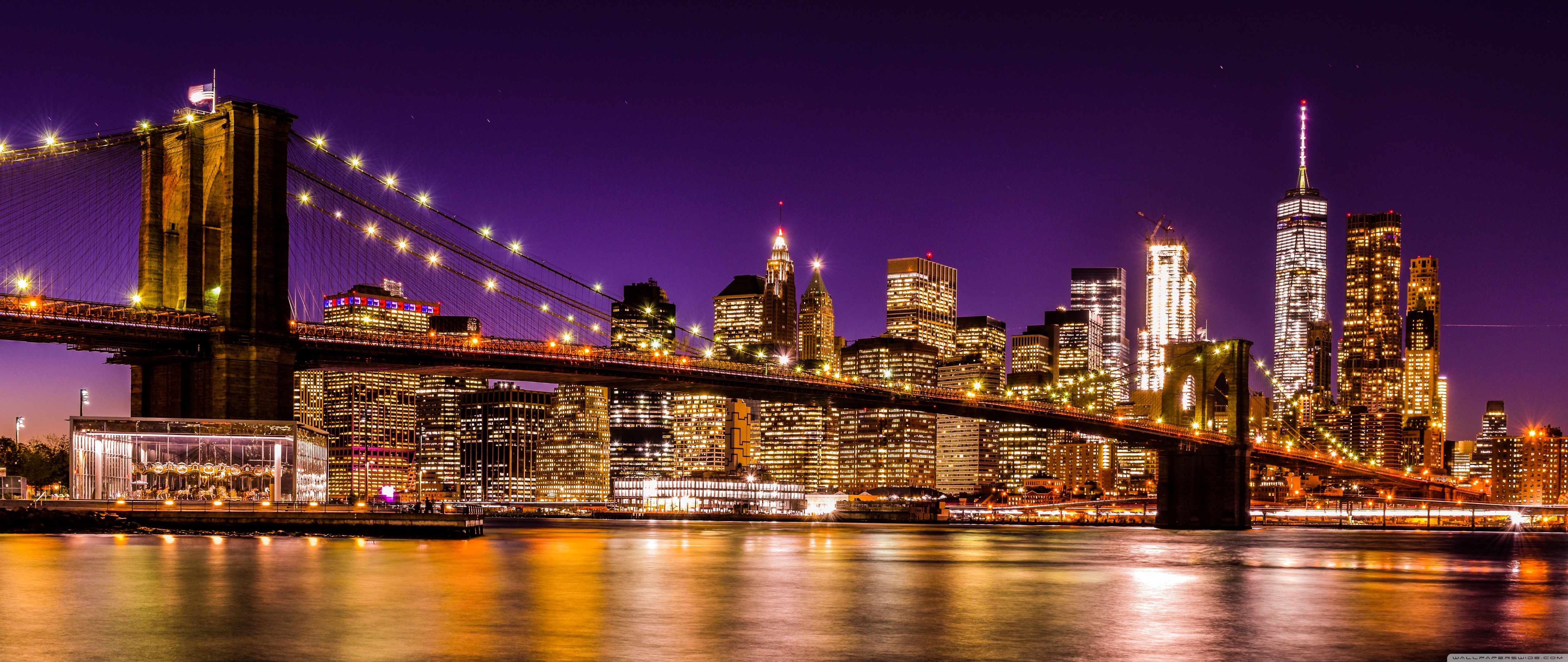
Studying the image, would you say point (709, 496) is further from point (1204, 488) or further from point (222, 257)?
point (222, 257)

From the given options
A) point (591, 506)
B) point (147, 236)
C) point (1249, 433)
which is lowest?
point (591, 506)

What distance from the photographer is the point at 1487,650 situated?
21297 millimetres

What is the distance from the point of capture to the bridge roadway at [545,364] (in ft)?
180

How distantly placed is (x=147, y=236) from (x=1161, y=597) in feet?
149

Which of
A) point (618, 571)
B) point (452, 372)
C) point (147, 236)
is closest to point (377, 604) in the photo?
point (618, 571)

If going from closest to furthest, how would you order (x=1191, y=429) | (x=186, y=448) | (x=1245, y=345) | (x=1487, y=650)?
(x=1487, y=650), (x=186, y=448), (x=1191, y=429), (x=1245, y=345)

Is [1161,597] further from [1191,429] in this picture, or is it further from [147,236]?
[1191,429]

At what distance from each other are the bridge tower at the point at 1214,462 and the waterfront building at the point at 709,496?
74014 millimetres

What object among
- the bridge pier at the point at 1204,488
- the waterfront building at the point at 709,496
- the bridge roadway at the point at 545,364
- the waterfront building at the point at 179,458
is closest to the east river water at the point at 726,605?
the waterfront building at the point at 179,458

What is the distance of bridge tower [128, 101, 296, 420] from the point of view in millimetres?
57156

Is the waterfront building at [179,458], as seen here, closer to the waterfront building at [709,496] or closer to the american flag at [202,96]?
the american flag at [202,96]

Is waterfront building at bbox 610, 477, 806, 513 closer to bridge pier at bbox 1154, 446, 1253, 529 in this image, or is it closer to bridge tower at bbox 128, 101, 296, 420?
bridge pier at bbox 1154, 446, 1253, 529

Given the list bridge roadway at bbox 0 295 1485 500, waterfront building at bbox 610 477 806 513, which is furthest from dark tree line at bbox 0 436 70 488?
waterfront building at bbox 610 477 806 513

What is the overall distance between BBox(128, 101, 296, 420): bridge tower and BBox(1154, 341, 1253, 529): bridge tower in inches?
2544
